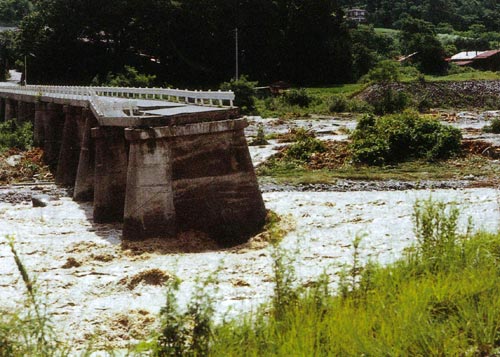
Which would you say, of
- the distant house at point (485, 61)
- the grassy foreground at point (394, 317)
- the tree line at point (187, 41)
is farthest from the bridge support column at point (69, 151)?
the distant house at point (485, 61)

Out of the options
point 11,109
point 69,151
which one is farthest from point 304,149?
point 11,109

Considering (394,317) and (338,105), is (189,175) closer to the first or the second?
(394,317)

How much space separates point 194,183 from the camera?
20969mm

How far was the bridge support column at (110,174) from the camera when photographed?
81.9 ft

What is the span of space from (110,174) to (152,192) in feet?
17.0

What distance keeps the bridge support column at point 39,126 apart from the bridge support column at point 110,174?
17.4 m

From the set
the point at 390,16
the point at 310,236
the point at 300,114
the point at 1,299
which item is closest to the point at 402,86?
the point at 300,114

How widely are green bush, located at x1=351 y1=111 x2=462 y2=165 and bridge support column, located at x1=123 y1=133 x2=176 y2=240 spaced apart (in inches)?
652

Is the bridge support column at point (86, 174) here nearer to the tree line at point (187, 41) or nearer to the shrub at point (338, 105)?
the shrub at point (338, 105)

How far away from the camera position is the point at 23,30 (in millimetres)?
71812

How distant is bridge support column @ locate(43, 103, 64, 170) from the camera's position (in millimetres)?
38944

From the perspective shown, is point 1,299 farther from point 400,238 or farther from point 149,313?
point 400,238

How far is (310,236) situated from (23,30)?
194 feet

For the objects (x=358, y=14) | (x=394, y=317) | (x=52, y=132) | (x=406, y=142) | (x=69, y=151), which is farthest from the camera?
(x=358, y=14)
